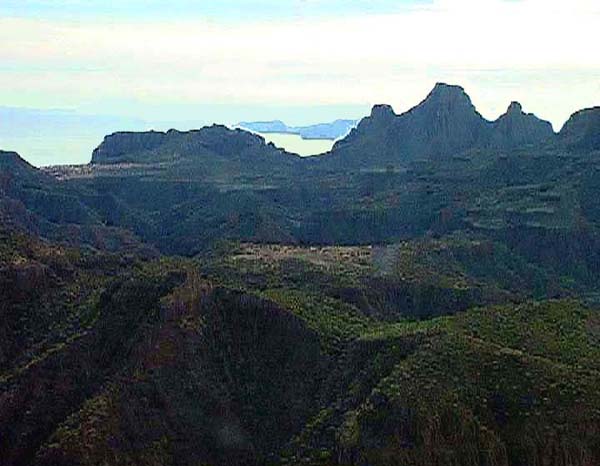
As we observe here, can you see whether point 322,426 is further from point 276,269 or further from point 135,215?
point 135,215

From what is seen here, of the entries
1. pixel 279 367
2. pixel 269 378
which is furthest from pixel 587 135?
pixel 269 378

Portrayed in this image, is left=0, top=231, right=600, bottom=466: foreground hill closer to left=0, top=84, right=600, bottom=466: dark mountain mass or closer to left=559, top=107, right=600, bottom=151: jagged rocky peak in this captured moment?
left=0, top=84, right=600, bottom=466: dark mountain mass

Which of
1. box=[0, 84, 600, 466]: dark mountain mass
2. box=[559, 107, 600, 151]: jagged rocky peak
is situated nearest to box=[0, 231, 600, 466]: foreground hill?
box=[0, 84, 600, 466]: dark mountain mass

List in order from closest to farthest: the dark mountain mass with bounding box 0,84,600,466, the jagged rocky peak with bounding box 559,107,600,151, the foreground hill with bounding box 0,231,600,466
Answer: the foreground hill with bounding box 0,231,600,466 < the dark mountain mass with bounding box 0,84,600,466 < the jagged rocky peak with bounding box 559,107,600,151

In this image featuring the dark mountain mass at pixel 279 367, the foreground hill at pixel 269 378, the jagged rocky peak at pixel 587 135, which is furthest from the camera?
the jagged rocky peak at pixel 587 135

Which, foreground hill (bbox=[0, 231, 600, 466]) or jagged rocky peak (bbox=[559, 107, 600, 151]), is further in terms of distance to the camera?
jagged rocky peak (bbox=[559, 107, 600, 151])

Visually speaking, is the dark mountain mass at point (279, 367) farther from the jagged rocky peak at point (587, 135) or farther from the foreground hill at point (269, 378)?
the jagged rocky peak at point (587, 135)

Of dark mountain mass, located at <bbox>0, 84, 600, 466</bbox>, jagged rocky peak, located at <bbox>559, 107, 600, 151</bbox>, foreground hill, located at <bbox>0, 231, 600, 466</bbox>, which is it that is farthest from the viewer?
jagged rocky peak, located at <bbox>559, 107, 600, 151</bbox>

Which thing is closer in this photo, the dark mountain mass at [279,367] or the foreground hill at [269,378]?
the foreground hill at [269,378]

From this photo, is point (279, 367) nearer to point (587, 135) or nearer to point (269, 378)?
point (269, 378)

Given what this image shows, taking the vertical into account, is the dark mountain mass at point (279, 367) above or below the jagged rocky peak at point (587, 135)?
below

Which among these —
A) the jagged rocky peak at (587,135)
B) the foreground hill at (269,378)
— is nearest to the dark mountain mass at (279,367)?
the foreground hill at (269,378)

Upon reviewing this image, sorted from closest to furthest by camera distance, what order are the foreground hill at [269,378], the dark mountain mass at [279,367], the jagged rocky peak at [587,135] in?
the foreground hill at [269,378] < the dark mountain mass at [279,367] < the jagged rocky peak at [587,135]
